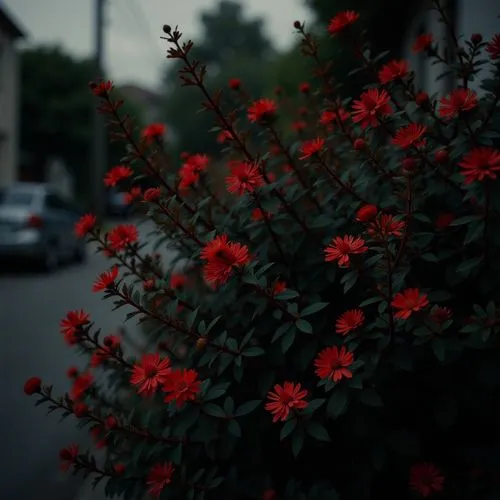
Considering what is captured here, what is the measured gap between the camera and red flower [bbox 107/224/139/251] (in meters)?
2.02

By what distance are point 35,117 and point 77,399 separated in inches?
1141

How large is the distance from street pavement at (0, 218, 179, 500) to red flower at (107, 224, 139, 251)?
25cm

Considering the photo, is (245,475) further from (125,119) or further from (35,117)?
(35,117)

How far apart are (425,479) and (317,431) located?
0.44m

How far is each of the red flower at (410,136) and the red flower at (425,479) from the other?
91cm

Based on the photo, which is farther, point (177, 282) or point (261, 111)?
point (177, 282)

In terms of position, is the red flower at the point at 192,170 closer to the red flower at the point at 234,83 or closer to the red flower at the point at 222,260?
the red flower at the point at 234,83

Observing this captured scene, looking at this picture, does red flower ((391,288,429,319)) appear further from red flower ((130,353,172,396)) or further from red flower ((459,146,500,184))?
red flower ((130,353,172,396))

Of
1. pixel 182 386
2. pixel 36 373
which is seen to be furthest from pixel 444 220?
pixel 36 373

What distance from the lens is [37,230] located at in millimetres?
11562

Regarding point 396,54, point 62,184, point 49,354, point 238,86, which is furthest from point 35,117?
point 238,86

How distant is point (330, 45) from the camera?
9.87 m

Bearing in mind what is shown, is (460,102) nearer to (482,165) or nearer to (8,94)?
(482,165)

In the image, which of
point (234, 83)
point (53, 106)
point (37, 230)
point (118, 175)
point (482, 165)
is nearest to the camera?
point (482, 165)
